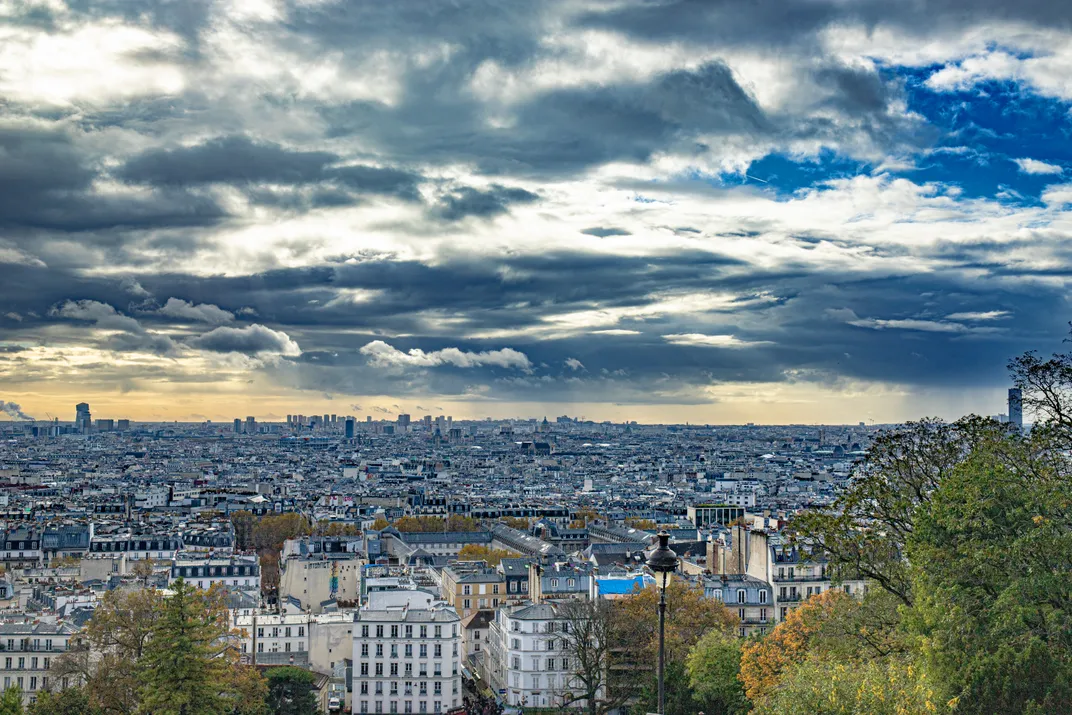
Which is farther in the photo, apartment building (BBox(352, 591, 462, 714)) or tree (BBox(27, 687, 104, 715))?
apartment building (BBox(352, 591, 462, 714))

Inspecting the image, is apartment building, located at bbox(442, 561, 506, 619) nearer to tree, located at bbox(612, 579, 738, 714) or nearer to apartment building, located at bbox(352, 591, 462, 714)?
apartment building, located at bbox(352, 591, 462, 714)

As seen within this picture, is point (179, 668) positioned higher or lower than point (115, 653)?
higher

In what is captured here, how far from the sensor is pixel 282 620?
6894 cm

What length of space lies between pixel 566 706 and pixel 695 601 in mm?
8036

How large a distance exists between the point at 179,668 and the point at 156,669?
2.60 feet

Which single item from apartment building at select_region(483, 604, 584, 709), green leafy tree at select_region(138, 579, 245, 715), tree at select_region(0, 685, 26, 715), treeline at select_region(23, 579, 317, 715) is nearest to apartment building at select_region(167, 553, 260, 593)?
apartment building at select_region(483, 604, 584, 709)

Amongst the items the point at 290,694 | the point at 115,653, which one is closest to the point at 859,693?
the point at 290,694

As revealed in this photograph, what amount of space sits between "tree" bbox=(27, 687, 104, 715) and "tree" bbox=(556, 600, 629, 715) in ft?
67.9

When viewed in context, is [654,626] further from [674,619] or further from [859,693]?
[859,693]

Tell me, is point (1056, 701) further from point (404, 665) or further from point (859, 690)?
point (404, 665)

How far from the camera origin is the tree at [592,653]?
5600 centimetres

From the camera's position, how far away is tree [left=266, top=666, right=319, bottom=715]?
2189 inches

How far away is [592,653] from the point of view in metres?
57.7

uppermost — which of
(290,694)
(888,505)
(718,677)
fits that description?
(888,505)
